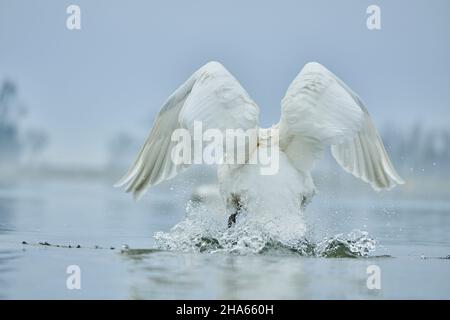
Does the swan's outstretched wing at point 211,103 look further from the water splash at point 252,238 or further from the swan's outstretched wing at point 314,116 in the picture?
the water splash at point 252,238

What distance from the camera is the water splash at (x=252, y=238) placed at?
38.0ft

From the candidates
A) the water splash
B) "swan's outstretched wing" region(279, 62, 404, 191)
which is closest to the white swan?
"swan's outstretched wing" region(279, 62, 404, 191)

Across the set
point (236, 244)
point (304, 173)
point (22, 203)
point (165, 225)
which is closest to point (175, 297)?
point (236, 244)

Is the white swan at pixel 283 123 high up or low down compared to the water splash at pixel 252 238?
up

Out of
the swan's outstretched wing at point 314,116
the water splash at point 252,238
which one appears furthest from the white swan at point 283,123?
the water splash at point 252,238

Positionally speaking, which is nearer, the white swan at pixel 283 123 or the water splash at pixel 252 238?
the water splash at pixel 252 238

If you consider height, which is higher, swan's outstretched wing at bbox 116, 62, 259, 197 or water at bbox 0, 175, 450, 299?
swan's outstretched wing at bbox 116, 62, 259, 197

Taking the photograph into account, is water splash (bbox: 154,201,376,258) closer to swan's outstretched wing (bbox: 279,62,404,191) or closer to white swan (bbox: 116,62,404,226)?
white swan (bbox: 116,62,404,226)

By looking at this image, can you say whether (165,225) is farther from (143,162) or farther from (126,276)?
(126,276)

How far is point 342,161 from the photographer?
13820 mm

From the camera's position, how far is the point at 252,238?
38.3 feet

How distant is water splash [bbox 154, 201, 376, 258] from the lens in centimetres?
1159

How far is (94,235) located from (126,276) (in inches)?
168

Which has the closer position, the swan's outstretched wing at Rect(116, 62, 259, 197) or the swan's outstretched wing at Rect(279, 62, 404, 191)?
the swan's outstretched wing at Rect(116, 62, 259, 197)
